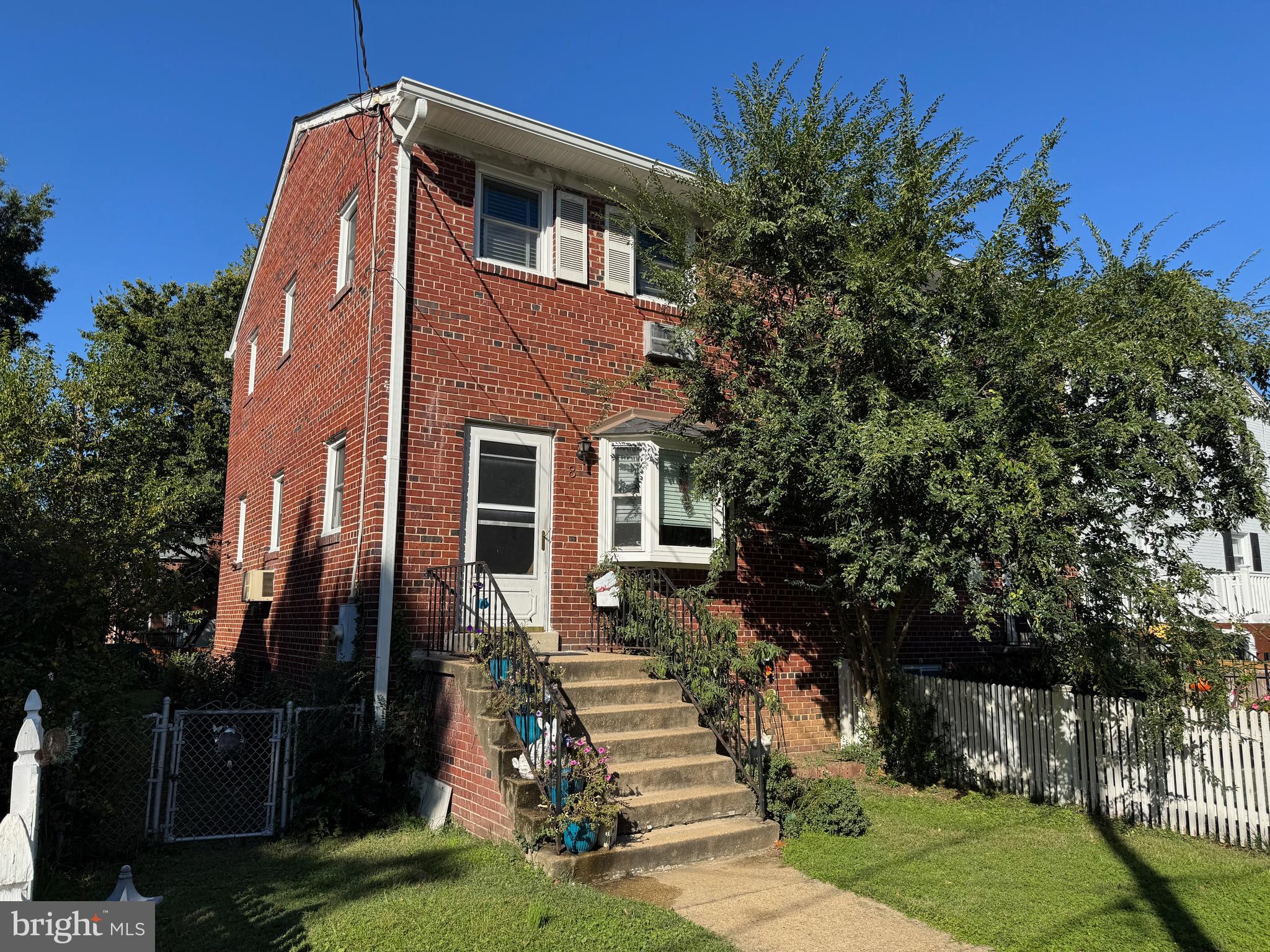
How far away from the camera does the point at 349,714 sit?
26.1ft

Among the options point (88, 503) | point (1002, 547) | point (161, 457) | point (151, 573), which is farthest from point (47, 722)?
point (161, 457)

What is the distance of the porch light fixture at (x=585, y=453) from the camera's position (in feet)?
31.9

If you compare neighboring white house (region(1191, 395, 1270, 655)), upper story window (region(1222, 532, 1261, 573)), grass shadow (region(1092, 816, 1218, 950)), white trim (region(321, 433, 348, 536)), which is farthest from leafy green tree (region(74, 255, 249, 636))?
upper story window (region(1222, 532, 1261, 573))

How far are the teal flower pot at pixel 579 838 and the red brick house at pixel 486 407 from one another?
2.96 meters

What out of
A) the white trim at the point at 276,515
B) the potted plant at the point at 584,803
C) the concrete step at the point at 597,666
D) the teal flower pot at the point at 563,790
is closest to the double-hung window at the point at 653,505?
the concrete step at the point at 597,666

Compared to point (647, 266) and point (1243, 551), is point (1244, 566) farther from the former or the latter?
point (647, 266)

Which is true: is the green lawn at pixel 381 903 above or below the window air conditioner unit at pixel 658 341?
below

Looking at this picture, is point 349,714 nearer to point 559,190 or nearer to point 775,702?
point 775,702

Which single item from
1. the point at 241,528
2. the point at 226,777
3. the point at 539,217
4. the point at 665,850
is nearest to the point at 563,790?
the point at 665,850

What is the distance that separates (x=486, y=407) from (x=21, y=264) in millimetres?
Result: 20091

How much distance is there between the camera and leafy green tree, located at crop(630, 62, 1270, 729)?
22.5 ft

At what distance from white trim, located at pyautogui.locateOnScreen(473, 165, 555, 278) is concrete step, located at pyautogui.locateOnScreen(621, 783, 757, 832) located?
234 inches

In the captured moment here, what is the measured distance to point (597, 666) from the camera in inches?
316

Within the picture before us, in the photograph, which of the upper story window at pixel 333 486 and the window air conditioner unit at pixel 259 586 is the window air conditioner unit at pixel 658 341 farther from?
the window air conditioner unit at pixel 259 586
